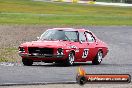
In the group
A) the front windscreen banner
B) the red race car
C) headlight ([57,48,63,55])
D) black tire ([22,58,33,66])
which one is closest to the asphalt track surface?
black tire ([22,58,33,66])

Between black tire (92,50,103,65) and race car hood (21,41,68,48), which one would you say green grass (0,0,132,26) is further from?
race car hood (21,41,68,48)

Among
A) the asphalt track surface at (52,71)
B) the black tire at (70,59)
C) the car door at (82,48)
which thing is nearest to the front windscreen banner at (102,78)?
the asphalt track surface at (52,71)

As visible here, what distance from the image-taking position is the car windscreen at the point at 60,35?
21469 mm

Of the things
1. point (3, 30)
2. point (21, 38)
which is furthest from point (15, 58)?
point (3, 30)

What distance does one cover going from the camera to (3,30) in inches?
1666

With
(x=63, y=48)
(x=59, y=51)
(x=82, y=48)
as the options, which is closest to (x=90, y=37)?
(x=82, y=48)

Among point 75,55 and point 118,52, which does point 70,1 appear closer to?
point 118,52

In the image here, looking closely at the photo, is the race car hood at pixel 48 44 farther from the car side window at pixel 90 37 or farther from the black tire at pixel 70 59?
the car side window at pixel 90 37

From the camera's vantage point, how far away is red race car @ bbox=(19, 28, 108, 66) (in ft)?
66.7

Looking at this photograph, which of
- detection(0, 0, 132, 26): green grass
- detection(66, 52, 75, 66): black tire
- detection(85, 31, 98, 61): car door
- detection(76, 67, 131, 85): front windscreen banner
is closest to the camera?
detection(76, 67, 131, 85): front windscreen banner

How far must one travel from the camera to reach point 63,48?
2044 cm

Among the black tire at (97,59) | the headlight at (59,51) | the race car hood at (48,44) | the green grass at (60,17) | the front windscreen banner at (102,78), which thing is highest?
the front windscreen banner at (102,78)

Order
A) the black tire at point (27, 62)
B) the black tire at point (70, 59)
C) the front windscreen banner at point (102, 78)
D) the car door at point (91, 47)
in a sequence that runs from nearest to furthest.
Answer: the front windscreen banner at point (102, 78)
the black tire at point (70, 59)
the black tire at point (27, 62)
the car door at point (91, 47)

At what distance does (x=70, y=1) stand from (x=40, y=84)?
9397 cm
